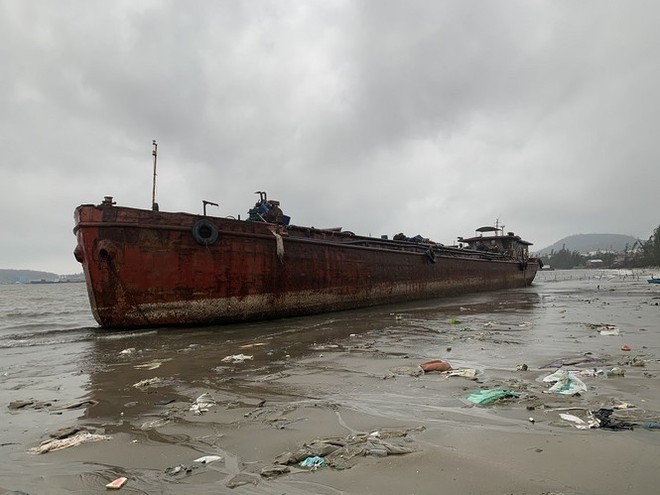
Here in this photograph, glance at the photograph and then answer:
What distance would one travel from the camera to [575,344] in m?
6.32

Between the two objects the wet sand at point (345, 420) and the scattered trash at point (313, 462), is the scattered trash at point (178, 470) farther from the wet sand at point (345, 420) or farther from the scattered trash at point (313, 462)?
the scattered trash at point (313, 462)

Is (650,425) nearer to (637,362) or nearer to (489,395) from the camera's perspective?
(489,395)

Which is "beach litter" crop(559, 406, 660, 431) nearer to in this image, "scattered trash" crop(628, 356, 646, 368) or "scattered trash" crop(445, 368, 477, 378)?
"scattered trash" crop(445, 368, 477, 378)

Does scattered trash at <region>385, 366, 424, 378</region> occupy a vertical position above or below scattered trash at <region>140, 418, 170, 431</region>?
above

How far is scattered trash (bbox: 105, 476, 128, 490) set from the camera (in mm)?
2188

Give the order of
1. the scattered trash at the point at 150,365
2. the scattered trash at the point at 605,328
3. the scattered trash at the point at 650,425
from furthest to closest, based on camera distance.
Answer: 1. the scattered trash at the point at 605,328
2. the scattered trash at the point at 150,365
3. the scattered trash at the point at 650,425

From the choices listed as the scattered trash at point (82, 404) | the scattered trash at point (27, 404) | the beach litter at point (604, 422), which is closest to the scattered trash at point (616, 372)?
the beach litter at point (604, 422)

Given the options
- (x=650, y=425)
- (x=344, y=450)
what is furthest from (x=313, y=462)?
(x=650, y=425)

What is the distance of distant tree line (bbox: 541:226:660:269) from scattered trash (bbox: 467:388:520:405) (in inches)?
3407

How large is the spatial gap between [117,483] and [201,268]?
26.9 feet

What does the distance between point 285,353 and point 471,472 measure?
4.50 m

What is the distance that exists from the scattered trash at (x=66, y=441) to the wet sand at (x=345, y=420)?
0.06 m

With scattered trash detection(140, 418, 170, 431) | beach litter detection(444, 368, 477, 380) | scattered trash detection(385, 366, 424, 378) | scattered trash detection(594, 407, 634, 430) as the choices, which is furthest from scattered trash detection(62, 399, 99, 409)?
scattered trash detection(594, 407, 634, 430)

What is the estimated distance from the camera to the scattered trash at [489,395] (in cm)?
340
